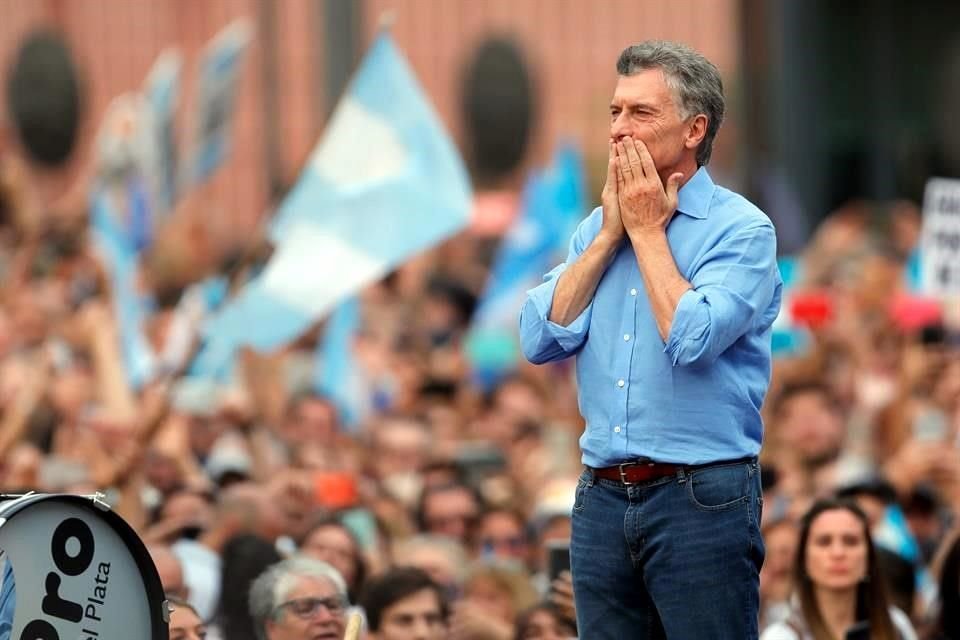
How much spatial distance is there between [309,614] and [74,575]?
156 centimetres

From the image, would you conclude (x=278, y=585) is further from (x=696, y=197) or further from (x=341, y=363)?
(x=341, y=363)

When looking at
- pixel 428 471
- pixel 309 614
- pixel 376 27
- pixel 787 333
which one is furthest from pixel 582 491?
pixel 376 27

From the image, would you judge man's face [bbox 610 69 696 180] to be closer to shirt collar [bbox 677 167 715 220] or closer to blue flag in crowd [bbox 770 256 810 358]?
shirt collar [bbox 677 167 715 220]

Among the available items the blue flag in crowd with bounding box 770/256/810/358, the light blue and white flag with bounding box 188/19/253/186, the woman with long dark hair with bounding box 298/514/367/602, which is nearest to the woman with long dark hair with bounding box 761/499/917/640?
the woman with long dark hair with bounding box 298/514/367/602

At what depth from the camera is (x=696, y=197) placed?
168 inches

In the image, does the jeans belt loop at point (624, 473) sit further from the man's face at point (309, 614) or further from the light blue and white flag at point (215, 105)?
the light blue and white flag at point (215, 105)

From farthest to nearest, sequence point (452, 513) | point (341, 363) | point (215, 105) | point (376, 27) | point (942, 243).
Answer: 1. point (376, 27)
2. point (215, 105)
3. point (341, 363)
4. point (942, 243)
5. point (452, 513)

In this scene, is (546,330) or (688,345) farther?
(546,330)

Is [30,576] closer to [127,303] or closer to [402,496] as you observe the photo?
[402,496]

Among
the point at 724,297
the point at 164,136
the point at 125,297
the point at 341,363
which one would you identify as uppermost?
the point at 164,136

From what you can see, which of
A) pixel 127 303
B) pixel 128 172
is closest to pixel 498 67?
pixel 128 172

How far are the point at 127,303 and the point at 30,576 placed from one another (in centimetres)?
780

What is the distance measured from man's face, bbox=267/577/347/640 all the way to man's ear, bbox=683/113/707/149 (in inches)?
85.0

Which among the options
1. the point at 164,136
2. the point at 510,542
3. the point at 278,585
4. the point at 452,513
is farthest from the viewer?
the point at 164,136
